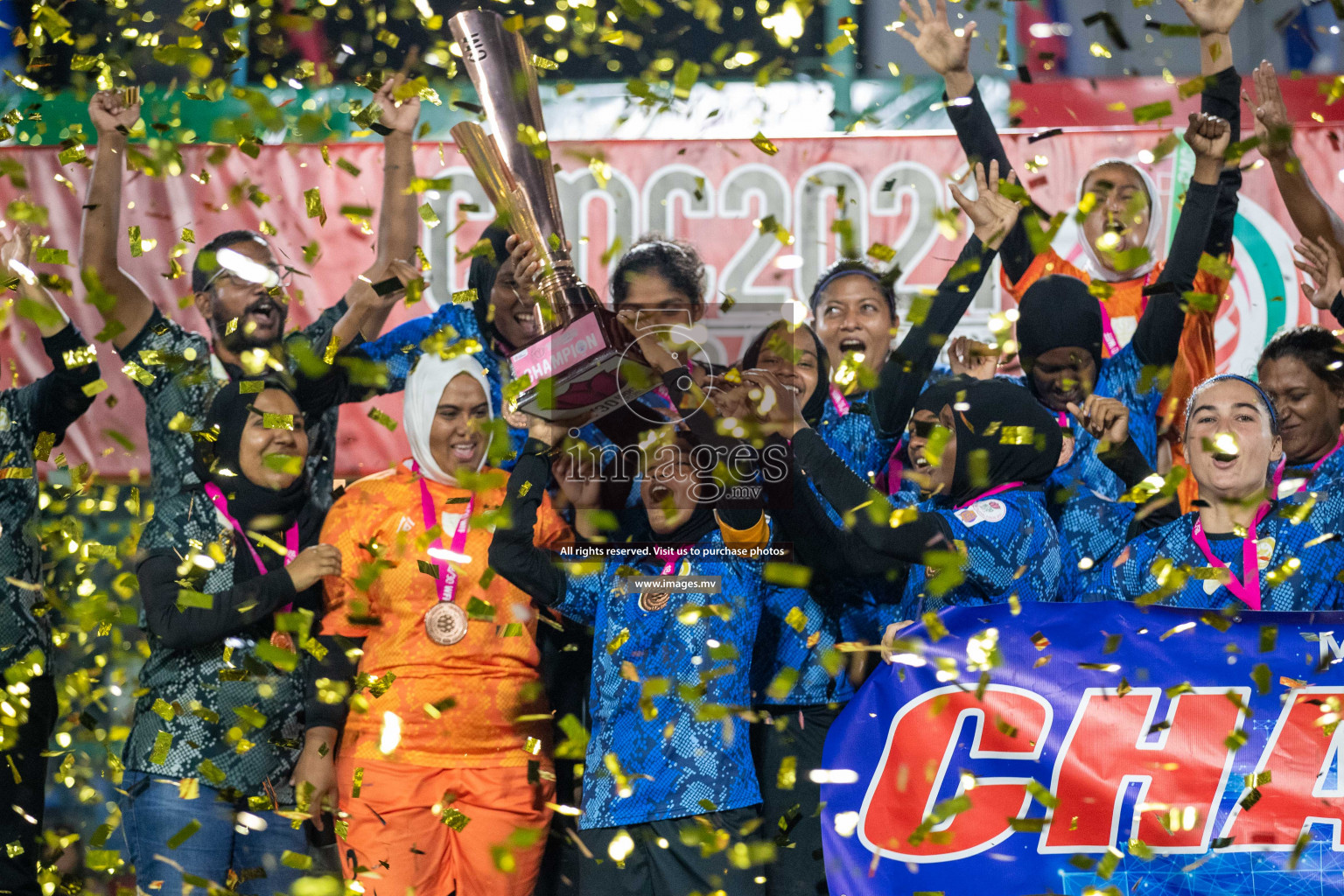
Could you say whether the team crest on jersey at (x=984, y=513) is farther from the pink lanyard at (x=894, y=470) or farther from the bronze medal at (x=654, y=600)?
the bronze medal at (x=654, y=600)

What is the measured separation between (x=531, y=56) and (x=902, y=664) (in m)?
1.65

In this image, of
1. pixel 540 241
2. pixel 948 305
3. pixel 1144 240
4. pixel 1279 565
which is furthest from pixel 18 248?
pixel 1279 565

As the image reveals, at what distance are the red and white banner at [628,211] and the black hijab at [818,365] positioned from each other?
548 mm

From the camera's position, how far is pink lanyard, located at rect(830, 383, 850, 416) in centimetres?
316

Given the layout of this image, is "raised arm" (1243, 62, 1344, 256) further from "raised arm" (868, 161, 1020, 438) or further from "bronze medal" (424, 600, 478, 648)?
"bronze medal" (424, 600, 478, 648)

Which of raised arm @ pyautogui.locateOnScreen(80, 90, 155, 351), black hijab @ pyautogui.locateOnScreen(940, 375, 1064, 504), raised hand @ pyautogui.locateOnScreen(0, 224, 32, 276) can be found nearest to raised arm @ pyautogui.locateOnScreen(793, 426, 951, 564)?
black hijab @ pyautogui.locateOnScreen(940, 375, 1064, 504)

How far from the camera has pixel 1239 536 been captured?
8.40ft

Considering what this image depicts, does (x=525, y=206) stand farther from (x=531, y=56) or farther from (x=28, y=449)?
(x=28, y=449)

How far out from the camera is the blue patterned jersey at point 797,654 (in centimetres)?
276

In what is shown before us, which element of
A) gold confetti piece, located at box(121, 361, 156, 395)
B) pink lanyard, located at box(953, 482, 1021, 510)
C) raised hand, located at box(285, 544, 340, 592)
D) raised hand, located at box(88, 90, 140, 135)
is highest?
raised hand, located at box(88, 90, 140, 135)

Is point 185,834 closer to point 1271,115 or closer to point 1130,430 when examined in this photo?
point 1130,430

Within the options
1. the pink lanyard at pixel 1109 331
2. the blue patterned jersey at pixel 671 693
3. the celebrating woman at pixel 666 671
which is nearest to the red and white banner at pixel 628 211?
the pink lanyard at pixel 1109 331

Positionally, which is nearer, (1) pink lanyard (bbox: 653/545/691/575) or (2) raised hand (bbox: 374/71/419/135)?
(1) pink lanyard (bbox: 653/545/691/575)

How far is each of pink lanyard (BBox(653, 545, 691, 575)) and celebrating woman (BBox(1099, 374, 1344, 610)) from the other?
955mm
